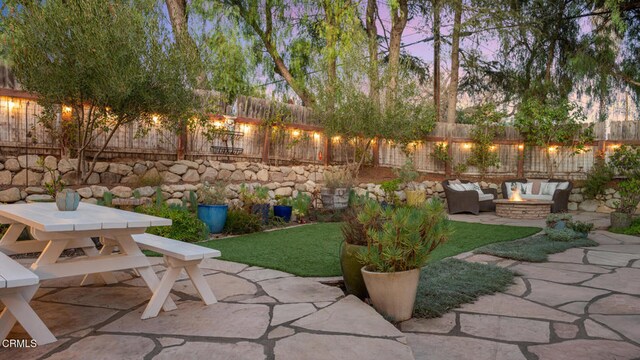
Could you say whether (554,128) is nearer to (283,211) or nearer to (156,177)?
(283,211)

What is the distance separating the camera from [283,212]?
8.50 metres

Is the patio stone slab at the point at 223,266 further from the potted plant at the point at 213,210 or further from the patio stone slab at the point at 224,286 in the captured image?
the potted plant at the point at 213,210

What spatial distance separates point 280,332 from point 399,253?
3.32ft

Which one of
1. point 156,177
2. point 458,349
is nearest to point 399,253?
point 458,349

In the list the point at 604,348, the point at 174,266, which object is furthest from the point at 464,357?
the point at 174,266

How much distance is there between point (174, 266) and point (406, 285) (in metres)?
1.71

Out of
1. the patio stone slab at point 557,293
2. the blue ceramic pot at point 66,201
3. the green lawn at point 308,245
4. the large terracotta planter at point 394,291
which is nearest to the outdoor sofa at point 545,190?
the green lawn at point 308,245

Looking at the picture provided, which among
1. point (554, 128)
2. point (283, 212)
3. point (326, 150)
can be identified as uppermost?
point (554, 128)

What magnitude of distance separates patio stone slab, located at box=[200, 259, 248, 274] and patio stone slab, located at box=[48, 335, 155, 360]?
1828 mm

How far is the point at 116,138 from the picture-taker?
8.34 m

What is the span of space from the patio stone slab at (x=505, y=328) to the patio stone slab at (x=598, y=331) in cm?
27

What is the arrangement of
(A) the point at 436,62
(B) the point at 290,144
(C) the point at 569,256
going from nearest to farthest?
(C) the point at 569,256, (B) the point at 290,144, (A) the point at 436,62

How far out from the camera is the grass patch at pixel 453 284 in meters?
3.51

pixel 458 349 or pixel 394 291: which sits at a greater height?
pixel 394 291
